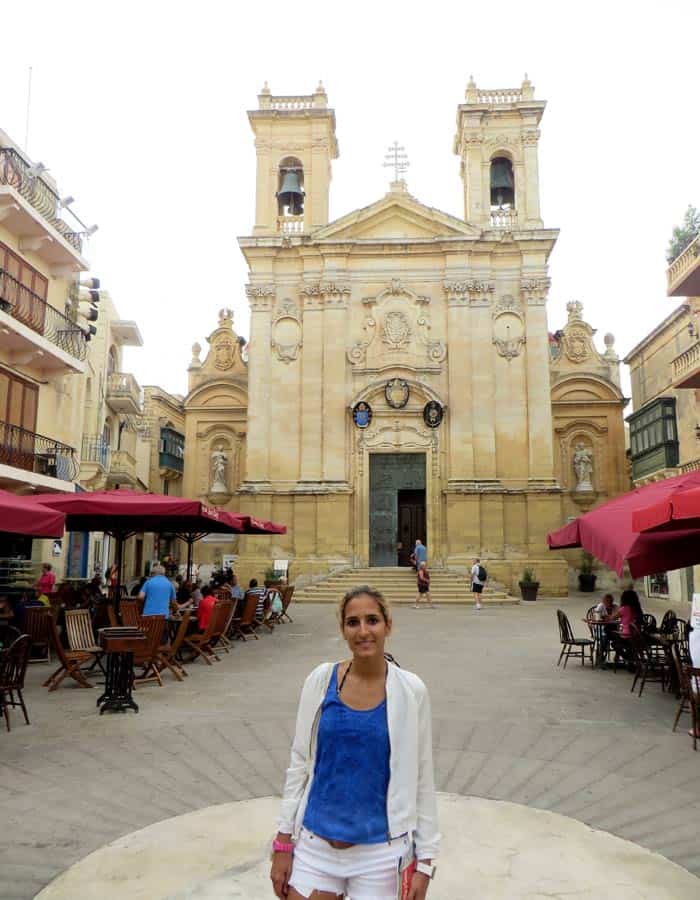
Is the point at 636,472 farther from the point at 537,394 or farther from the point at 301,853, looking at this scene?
the point at 301,853

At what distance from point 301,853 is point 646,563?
27.6 ft

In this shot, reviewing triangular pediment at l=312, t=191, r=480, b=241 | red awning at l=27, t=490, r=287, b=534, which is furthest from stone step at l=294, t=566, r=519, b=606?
triangular pediment at l=312, t=191, r=480, b=241

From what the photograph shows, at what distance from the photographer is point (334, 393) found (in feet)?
93.8

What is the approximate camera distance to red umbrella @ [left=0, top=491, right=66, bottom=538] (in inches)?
324

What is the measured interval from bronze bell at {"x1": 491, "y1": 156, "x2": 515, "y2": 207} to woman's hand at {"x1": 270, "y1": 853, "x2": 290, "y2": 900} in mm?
31175

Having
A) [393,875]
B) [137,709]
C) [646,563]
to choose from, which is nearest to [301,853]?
[393,875]

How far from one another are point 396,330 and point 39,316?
13.8 m

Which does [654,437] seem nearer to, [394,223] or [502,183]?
[502,183]

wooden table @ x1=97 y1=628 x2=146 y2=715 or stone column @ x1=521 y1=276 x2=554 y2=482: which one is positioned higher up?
stone column @ x1=521 y1=276 x2=554 y2=482

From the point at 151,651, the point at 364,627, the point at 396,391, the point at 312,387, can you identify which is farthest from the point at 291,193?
the point at 364,627

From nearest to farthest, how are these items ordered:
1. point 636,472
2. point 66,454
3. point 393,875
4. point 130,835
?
1. point 393,875
2. point 130,835
3. point 66,454
4. point 636,472

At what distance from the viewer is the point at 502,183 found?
30.7m

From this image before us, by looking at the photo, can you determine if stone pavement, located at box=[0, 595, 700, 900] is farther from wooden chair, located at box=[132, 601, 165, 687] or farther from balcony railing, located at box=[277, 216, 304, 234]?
balcony railing, located at box=[277, 216, 304, 234]

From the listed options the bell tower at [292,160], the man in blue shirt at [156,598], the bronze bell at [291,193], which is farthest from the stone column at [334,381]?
the man in blue shirt at [156,598]
